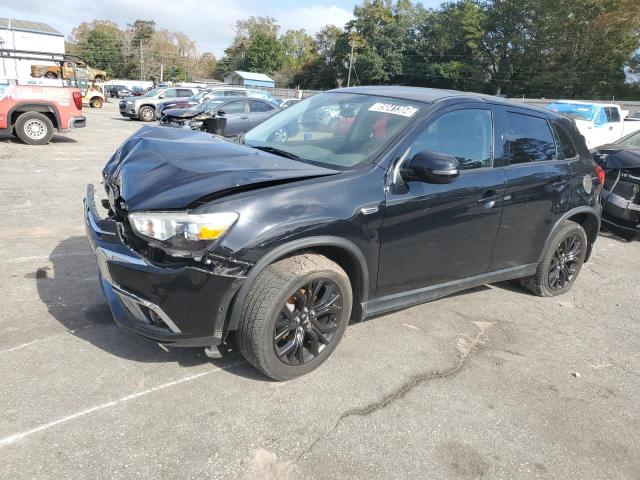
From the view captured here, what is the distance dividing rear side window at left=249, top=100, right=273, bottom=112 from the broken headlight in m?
13.8

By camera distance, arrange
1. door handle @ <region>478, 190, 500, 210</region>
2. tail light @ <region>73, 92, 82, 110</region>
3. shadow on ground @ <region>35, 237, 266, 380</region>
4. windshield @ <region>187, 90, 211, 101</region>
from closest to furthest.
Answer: shadow on ground @ <region>35, 237, 266, 380</region>, door handle @ <region>478, 190, 500, 210</region>, tail light @ <region>73, 92, 82, 110</region>, windshield @ <region>187, 90, 211, 101</region>

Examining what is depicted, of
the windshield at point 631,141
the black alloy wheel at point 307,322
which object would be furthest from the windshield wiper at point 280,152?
the windshield at point 631,141

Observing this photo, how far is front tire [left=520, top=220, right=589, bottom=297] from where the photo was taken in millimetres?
4586

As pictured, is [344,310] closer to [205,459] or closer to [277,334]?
[277,334]

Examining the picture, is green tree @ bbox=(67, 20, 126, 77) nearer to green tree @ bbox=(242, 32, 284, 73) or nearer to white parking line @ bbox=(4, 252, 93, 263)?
green tree @ bbox=(242, 32, 284, 73)

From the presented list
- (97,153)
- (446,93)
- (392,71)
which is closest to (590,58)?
(392,71)

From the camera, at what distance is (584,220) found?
4.93 metres

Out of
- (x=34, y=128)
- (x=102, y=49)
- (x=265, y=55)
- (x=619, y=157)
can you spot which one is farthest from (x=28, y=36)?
(x=102, y=49)

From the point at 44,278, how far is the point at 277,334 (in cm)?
258

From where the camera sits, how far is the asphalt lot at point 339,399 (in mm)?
2463

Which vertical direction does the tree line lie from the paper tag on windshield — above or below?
above

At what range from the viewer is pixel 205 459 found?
2426mm

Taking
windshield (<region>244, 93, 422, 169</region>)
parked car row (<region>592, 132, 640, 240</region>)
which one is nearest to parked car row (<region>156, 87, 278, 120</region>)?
parked car row (<region>592, 132, 640, 240</region>)

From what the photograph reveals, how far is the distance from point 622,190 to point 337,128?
5.33 m
